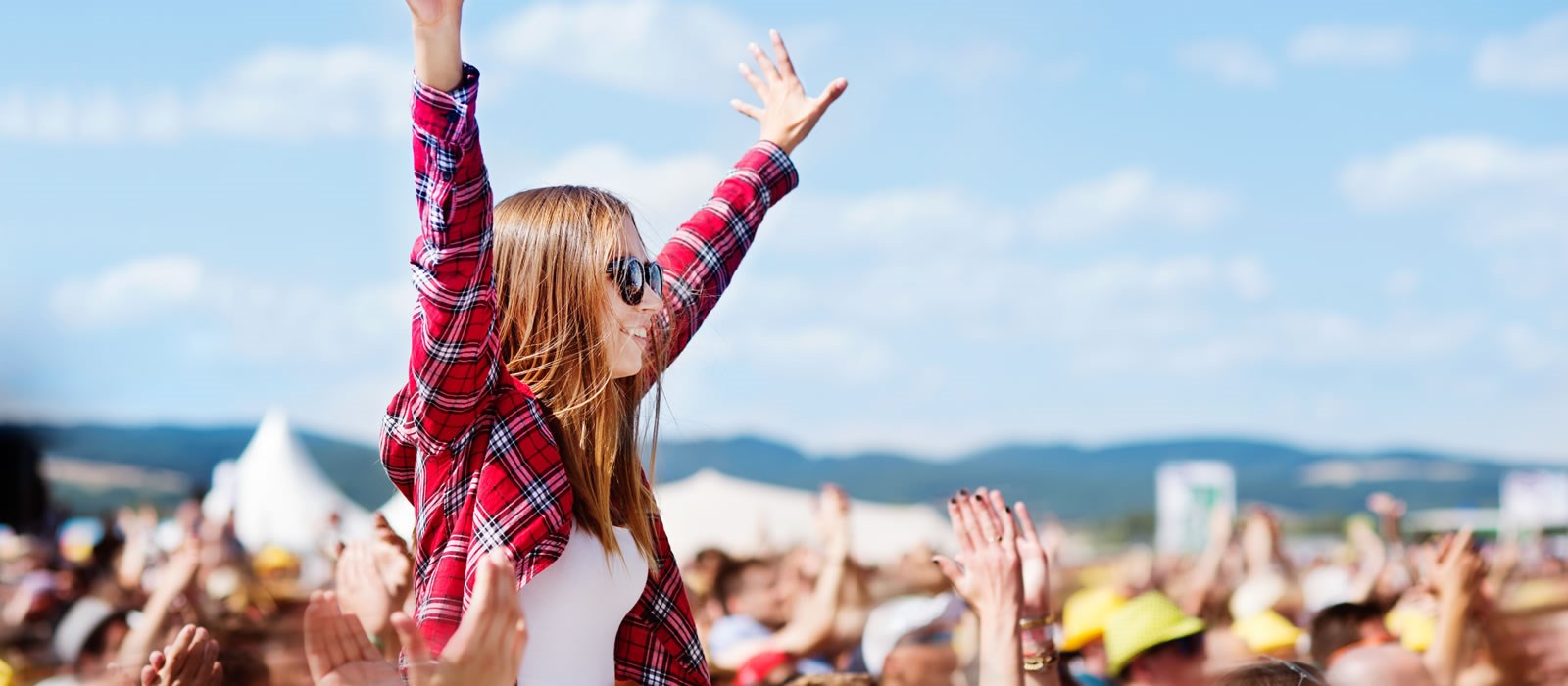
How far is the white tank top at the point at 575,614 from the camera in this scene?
1.83m

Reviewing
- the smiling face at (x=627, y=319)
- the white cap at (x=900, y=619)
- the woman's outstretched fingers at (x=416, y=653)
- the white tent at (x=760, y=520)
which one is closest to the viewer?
the woman's outstretched fingers at (x=416, y=653)

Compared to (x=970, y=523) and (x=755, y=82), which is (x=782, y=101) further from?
(x=970, y=523)

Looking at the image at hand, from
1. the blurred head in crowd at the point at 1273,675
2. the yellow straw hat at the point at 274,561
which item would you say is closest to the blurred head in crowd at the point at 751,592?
the blurred head in crowd at the point at 1273,675

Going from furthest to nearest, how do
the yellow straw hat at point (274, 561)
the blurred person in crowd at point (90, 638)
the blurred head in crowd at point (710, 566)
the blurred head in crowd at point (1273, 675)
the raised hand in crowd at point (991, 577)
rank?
the yellow straw hat at point (274, 561) → the blurred head in crowd at point (710, 566) → the blurred person in crowd at point (90, 638) → the blurred head in crowd at point (1273, 675) → the raised hand in crowd at point (991, 577)

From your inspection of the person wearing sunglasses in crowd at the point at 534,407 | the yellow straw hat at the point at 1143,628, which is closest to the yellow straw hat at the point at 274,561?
the yellow straw hat at the point at 1143,628

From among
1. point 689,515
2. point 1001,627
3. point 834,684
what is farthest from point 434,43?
point 689,515

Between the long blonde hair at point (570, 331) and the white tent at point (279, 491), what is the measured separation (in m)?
17.6

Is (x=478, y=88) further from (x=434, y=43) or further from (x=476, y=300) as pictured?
(x=476, y=300)

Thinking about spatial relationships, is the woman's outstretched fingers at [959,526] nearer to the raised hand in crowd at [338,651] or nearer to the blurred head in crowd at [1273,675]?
the blurred head in crowd at [1273,675]

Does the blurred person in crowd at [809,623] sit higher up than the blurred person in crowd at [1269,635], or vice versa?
the blurred person in crowd at [809,623]

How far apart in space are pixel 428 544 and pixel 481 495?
0.41 feet

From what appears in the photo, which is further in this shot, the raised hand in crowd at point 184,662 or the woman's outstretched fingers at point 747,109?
the woman's outstretched fingers at point 747,109

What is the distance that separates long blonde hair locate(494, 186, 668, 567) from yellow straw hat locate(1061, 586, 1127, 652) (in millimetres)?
3684

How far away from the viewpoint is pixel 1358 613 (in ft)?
16.2
